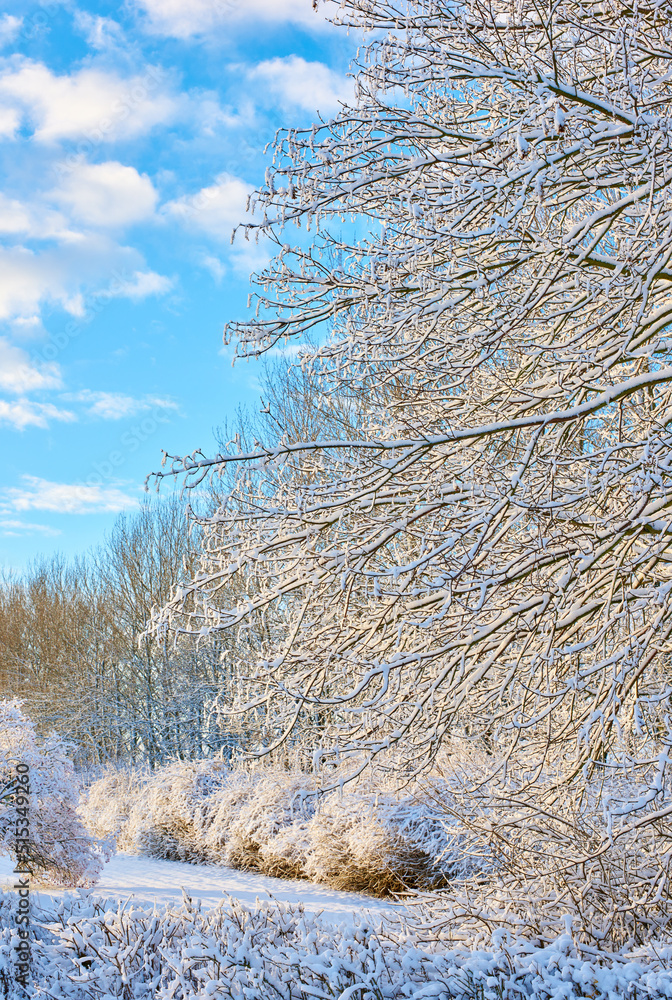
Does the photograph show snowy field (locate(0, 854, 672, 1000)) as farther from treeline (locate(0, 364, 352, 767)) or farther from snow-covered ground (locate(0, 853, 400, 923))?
treeline (locate(0, 364, 352, 767))

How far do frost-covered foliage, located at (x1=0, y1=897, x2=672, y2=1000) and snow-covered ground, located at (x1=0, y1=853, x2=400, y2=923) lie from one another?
297 cm

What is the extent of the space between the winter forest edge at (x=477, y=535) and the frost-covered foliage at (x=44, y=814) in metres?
2.75

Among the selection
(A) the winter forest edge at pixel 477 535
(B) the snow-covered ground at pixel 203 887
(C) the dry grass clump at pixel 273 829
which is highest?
(A) the winter forest edge at pixel 477 535

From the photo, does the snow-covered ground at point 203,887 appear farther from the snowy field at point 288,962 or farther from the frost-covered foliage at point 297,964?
the frost-covered foliage at point 297,964

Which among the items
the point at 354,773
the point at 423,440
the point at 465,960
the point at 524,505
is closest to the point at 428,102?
the point at 423,440

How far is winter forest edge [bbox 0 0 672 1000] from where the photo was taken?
11.4ft

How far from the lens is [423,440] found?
413cm

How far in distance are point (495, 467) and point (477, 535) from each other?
640mm

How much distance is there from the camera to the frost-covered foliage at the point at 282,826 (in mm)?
7723

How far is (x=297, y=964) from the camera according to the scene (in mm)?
3078

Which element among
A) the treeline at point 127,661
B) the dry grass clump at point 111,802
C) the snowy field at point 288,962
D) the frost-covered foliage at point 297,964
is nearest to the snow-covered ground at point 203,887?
the dry grass clump at point 111,802

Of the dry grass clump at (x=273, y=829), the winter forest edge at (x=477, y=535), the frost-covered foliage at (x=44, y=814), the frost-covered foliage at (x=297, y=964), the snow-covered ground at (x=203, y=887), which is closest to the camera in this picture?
the frost-covered foliage at (x=297, y=964)

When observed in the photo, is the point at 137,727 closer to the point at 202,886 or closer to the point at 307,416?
the point at 307,416

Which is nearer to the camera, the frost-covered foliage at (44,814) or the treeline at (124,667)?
the frost-covered foliage at (44,814)
